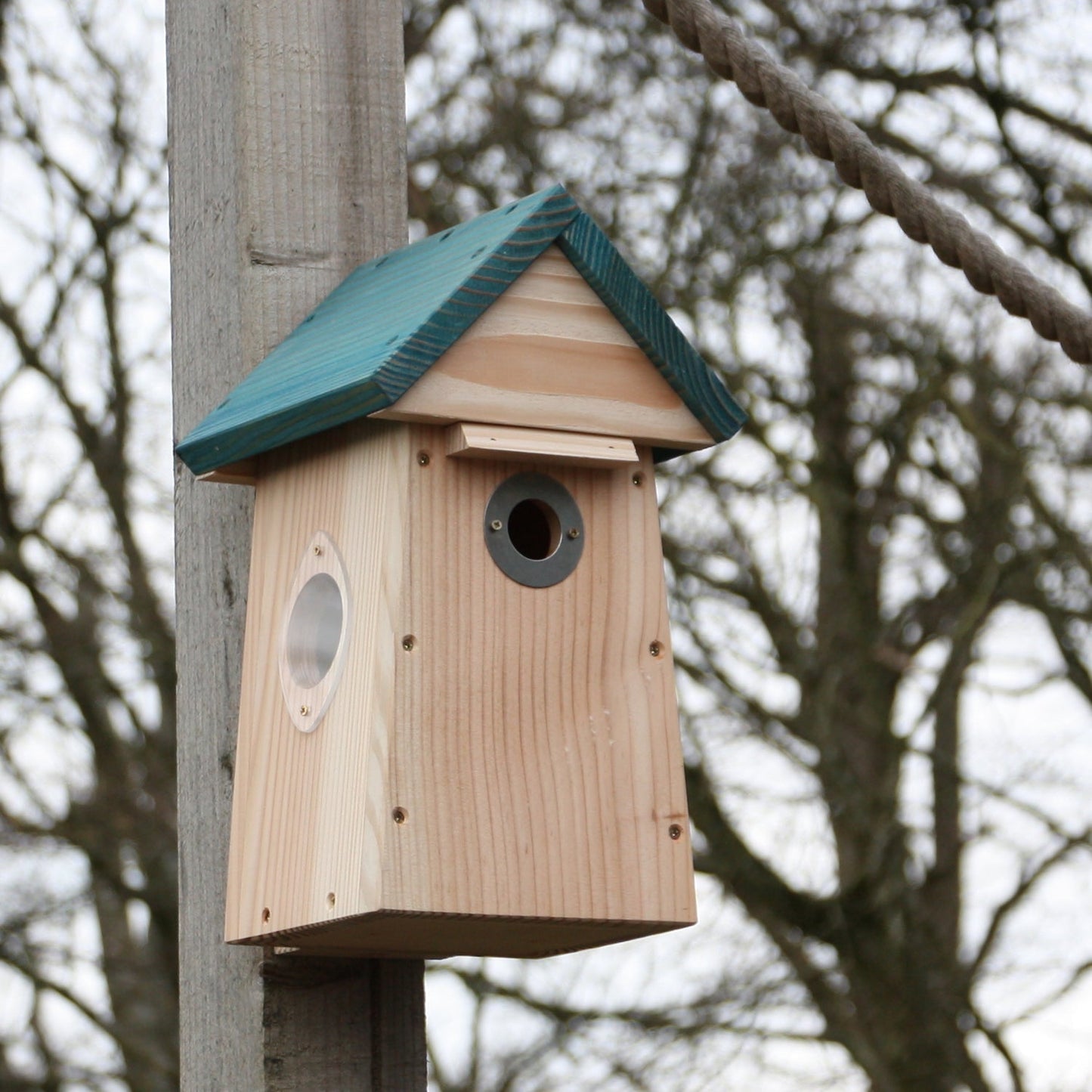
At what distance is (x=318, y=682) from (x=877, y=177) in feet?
2.32

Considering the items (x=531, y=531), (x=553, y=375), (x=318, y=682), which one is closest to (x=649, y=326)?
(x=553, y=375)

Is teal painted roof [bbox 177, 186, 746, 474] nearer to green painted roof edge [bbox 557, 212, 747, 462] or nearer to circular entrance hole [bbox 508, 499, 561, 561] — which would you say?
green painted roof edge [bbox 557, 212, 747, 462]

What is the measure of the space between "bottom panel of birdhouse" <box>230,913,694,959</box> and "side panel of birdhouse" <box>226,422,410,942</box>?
0.02 m

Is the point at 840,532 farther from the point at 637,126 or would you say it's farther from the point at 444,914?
the point at 444,914

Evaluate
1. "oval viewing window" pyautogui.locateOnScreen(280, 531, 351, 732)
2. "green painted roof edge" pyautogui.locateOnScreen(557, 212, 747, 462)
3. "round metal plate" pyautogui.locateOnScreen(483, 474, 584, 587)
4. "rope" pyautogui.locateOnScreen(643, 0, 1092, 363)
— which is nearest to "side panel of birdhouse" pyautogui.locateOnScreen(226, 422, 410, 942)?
"oval viewing window" pyautogui.locateOnScreen(280, 531, 351, 732)

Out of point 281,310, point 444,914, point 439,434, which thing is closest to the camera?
point 444,914

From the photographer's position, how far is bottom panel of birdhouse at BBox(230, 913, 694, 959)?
186 centimetres

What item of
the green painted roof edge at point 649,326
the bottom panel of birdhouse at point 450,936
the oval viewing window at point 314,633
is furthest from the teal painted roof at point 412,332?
the bottom panel of birdhouse at point 450,936

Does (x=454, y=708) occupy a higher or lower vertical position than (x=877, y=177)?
lower

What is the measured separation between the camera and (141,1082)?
7.18 m

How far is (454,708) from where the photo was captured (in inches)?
75.0

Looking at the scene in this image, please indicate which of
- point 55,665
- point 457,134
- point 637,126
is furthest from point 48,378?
point 637,126

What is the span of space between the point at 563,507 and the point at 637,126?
4.80 metres

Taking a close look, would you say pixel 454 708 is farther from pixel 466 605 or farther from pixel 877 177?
pixel 877 177
